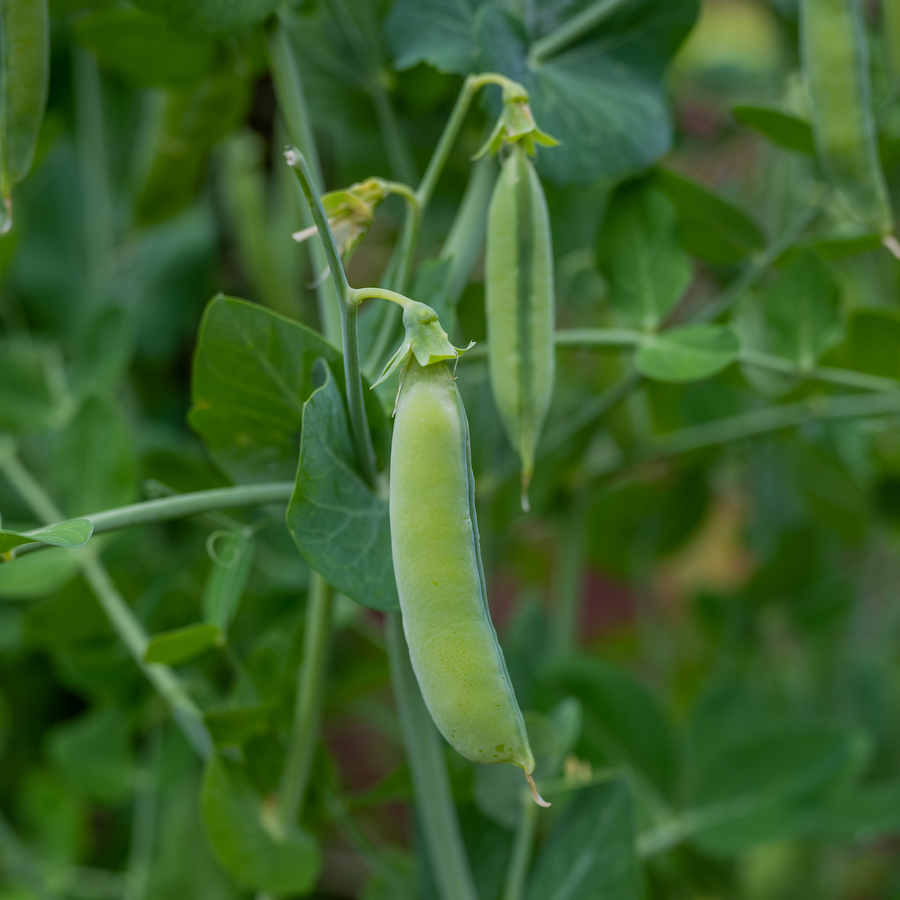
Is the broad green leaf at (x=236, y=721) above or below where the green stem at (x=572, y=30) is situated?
below

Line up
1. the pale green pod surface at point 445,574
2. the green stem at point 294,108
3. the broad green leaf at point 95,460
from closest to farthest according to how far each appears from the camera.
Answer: the pale green pod surface at point 445,574
the green stem at point 294,108
the broad green leaf at point 95,460

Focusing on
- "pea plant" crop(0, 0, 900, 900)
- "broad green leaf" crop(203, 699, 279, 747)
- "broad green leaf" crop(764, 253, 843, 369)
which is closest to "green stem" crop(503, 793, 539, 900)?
"pea plant" crop(0, 0, 900, 900)

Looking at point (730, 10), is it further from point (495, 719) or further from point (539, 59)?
point (495, 719)

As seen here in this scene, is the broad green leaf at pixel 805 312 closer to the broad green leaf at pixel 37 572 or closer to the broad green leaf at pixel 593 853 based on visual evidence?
the broad green leaf at pixel 593 853

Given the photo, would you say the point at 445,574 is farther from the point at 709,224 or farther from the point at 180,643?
the point at 709,224

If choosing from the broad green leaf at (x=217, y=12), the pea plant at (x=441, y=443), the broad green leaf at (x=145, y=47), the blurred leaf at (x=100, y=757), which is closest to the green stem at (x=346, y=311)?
the pea plant at (x=441, y=443)

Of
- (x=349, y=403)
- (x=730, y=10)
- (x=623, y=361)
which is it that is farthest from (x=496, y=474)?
(x=730, y=10)

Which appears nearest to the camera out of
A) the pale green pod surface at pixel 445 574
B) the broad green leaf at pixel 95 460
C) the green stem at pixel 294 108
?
the pale green pod surface at pixel 445 574
